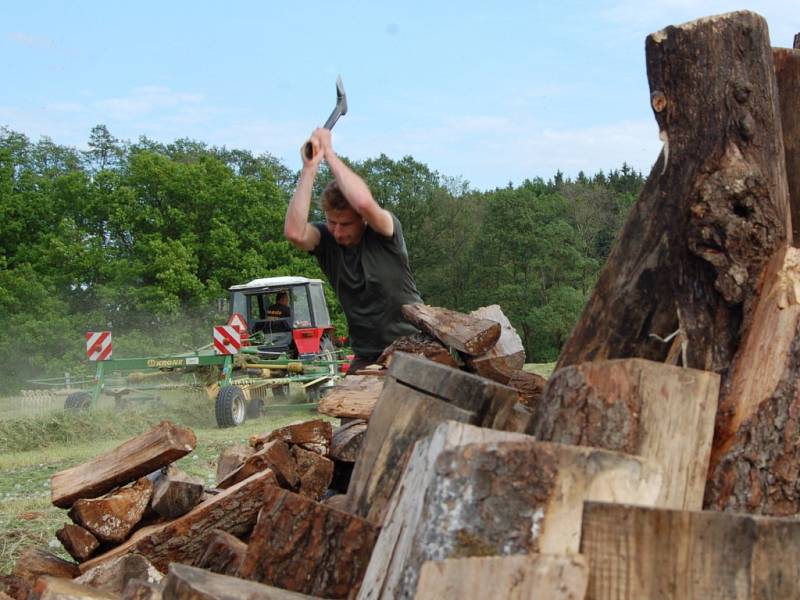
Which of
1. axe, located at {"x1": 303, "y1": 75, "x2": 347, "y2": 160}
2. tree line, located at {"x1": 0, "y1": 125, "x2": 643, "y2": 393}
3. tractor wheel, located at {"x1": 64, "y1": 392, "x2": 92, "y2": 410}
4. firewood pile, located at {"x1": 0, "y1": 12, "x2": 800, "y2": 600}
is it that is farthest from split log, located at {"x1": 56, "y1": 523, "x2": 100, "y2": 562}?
tree line, located at {"x1": 0, "y1": 125, "x2": 643, "y2": 393}

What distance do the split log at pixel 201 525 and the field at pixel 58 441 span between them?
1.26 m

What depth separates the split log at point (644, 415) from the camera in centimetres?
201

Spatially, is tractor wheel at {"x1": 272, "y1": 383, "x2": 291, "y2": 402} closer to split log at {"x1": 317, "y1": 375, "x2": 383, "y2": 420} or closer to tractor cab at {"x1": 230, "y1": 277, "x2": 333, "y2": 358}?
tractor cab at {"x1": 230, "y1": 277, "x2": 333, "y2": 358}

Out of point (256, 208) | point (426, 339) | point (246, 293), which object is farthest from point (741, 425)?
point (256, 208)

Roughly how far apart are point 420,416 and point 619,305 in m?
0.73

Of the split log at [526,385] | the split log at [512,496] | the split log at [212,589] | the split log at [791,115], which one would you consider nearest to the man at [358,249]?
the split log at [526,385]

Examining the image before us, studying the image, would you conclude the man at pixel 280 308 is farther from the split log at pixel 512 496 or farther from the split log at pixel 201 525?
the split log at pixel 512 496

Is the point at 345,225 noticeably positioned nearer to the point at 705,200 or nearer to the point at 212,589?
the point at 705,200

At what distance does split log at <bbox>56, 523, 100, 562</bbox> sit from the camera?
3457 mm

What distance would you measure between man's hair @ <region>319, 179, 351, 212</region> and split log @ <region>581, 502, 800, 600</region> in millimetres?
2513

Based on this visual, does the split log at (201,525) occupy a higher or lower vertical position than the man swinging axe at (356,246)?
lower

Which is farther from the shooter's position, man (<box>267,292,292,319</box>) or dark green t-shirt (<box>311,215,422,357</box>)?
man (<box>267,292,292,319</box>)

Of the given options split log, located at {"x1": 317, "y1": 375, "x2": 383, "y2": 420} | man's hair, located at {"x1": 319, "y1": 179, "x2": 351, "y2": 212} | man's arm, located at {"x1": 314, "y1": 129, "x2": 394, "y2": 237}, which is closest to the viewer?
man's arm, located at {"x1": 314, "y1": 129, "x2": 394, "y2": 237}

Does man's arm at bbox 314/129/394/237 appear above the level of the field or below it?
above
